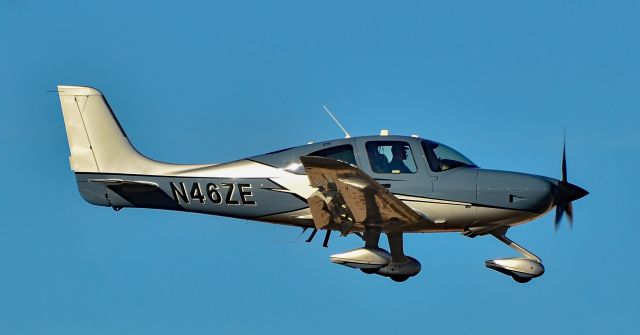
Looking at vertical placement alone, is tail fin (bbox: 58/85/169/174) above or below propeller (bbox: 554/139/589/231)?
above

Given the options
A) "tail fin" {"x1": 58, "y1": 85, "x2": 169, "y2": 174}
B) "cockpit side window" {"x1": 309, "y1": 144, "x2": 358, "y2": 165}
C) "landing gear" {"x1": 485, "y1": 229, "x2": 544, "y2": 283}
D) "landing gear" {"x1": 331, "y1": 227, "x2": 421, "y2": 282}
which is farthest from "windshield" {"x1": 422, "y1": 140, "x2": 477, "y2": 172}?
"tail fin" {"x1": 58, "y1": 85, "x2": 169, "y2": 174}

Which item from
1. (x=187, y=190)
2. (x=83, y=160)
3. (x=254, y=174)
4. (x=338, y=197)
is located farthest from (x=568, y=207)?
(x=83, y=160)

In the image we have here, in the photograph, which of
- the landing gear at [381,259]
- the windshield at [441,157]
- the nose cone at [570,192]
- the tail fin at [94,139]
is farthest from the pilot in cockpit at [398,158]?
the tail fin at [94,139]

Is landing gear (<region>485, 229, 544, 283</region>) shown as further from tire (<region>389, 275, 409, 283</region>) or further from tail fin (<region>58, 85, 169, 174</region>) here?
tail fin (<region>58, 85, 169, 174</region>)

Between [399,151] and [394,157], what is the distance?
0.46 feet

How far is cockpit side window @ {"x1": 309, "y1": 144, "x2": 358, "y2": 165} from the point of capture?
19000 millimetres

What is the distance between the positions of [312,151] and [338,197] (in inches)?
49.3

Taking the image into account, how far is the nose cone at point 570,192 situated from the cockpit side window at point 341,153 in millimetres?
3777

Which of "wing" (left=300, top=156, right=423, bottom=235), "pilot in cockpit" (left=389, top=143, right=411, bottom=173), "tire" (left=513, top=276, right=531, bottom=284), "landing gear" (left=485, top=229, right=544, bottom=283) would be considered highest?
"pilot in cockpit" (left=389, top=143, right=411, bottom=173)

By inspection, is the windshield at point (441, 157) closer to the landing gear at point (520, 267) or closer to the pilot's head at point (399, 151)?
the pilot's head at point (399, 151)

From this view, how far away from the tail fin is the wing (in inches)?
138

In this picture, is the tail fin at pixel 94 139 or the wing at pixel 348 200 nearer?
the wing at pixel 348 200

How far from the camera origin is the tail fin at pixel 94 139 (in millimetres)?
20328

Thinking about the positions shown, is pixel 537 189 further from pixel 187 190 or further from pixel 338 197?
pixel 187 190
